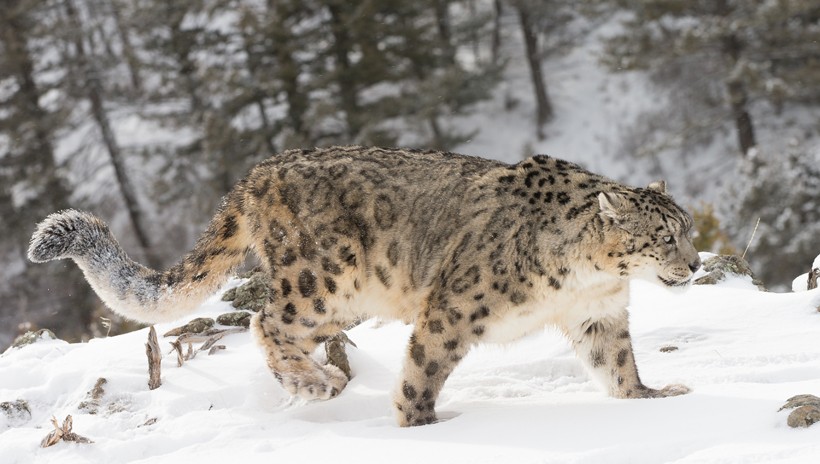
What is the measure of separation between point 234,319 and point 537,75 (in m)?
27.9

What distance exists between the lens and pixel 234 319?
7215mm

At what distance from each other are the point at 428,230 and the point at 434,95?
22471mm

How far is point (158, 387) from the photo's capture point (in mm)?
6020

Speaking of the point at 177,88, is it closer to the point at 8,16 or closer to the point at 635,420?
the point at 8,16

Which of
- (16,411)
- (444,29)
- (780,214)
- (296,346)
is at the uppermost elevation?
(444,29)

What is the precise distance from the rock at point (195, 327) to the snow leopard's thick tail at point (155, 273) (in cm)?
66

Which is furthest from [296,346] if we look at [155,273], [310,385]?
[155,273]

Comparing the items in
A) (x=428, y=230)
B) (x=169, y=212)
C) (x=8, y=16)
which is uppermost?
(x=8, y=16)

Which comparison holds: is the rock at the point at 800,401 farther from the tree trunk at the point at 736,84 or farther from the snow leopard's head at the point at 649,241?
the tree trunk at the point at 736,84

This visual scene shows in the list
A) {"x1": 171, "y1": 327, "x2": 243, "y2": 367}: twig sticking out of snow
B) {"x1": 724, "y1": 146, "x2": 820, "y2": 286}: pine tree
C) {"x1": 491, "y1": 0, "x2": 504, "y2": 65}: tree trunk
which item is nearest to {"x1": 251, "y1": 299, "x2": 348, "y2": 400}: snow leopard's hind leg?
{"x1": 171, "y1": 327, "x2": 243, "y2": 367}: twig sticking out of snow

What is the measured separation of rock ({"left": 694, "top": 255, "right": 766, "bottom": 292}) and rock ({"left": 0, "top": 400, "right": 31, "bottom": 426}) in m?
4.98

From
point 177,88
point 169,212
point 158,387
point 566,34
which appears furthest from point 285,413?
point 566,34

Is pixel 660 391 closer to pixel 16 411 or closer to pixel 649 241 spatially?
pixel 649 241

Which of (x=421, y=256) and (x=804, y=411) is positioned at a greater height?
(x=421, y=256)
